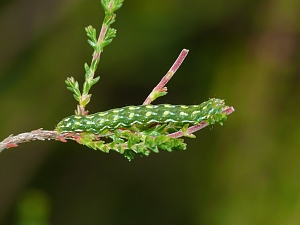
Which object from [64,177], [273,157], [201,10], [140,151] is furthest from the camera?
[64,177]

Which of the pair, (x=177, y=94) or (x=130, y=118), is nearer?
(x=130, y=118)

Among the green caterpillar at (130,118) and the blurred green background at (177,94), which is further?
the blurred green background at (177,94)

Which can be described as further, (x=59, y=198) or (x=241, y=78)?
(x=59, y=198)

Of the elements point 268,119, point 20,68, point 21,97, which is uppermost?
point 20,68

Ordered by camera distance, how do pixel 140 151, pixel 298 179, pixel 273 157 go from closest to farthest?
pixel 140 151 < pixel 298 179 < pixel 273 157

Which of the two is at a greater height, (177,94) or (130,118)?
(177,94)

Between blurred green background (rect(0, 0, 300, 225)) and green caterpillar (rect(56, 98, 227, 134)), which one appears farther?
blurred green background (rect(0, 0, 300, 225))

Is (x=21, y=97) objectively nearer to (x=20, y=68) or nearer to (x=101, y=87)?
(x=20, y=68)

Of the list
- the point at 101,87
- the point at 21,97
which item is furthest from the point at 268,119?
the point at 21,97
